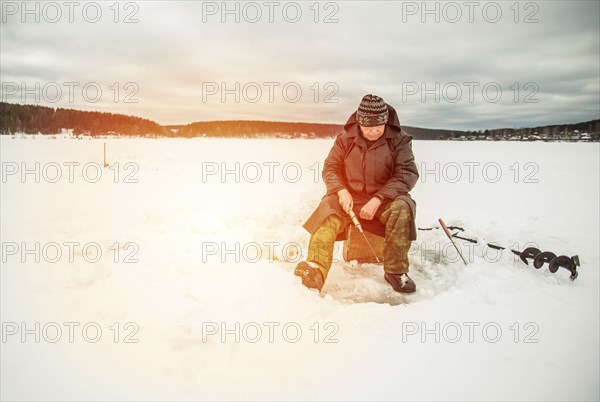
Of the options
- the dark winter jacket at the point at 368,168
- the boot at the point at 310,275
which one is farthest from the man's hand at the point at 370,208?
the boot at the point at 310,275

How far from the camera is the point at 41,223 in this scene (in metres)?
6.34

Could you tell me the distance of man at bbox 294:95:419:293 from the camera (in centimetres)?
462

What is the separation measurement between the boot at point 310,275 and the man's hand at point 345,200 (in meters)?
0.85

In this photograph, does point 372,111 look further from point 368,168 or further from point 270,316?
point 270,316

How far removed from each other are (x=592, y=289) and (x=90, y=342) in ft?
16.6

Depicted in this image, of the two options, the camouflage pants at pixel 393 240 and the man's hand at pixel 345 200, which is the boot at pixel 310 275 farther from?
the man's hand at pixel 345 200

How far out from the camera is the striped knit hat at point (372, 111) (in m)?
4.76

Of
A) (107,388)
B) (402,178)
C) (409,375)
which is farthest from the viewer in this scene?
(402,178)

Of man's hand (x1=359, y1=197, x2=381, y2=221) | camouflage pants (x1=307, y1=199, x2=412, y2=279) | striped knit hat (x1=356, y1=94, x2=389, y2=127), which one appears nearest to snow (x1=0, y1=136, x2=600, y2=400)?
camouflage pants (x1=307, y1=199, x2=412, y2=279)

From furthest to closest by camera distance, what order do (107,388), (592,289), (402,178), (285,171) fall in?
1. (285,171)
2. (402,178)
3. (592,289)
4. (107,388)

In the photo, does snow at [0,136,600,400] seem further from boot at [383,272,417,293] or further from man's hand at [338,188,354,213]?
man's hand at [338,188,354,213]

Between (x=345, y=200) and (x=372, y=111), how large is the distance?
3.65 ft

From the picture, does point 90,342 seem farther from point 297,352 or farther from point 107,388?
point 297,352

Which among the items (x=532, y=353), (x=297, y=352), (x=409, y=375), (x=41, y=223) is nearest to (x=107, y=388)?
(x=297, y=352)
